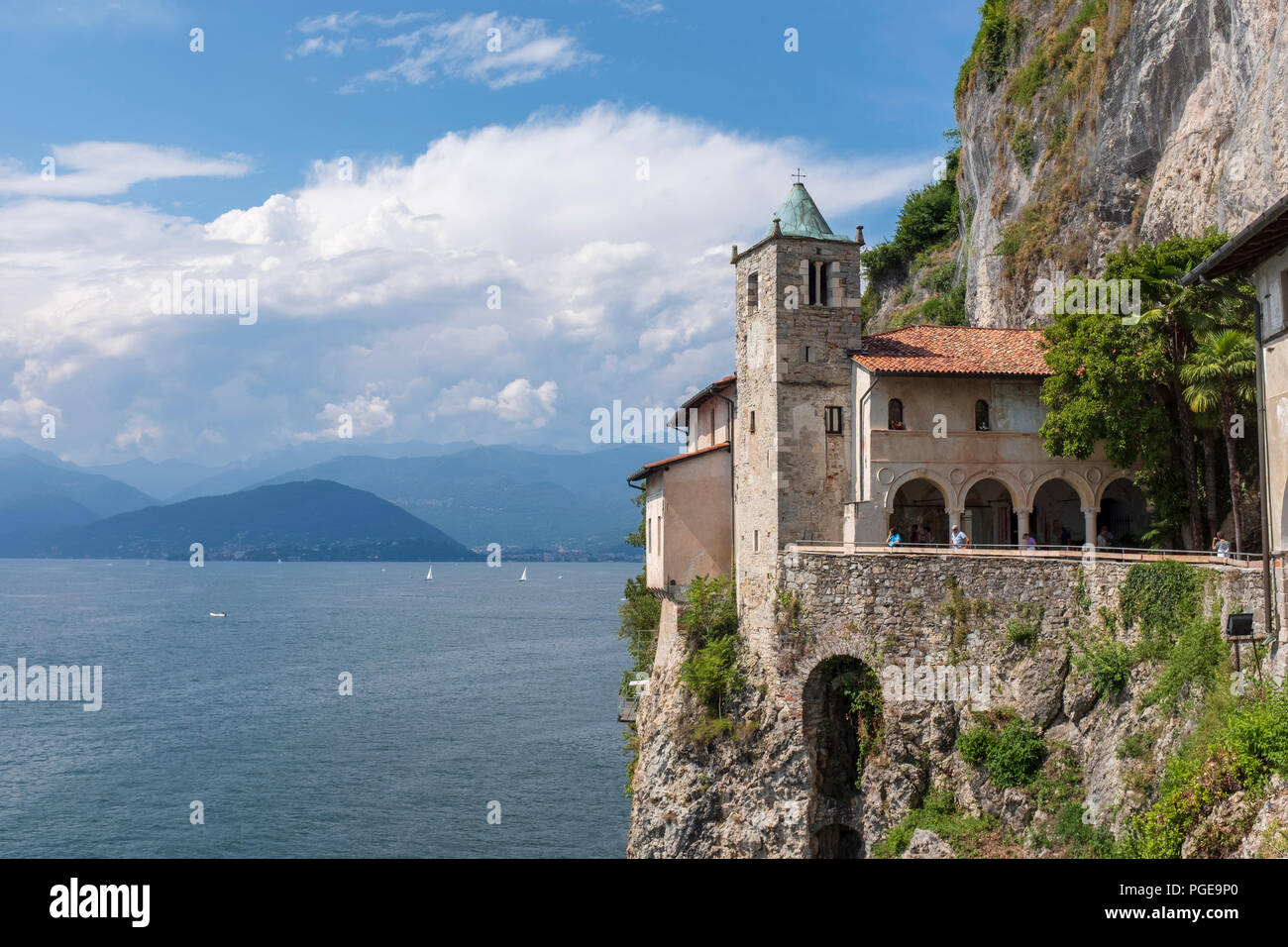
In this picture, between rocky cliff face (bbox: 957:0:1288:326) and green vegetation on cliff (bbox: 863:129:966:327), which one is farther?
green vegetation on cliff (bbox: 863:129:966:327)

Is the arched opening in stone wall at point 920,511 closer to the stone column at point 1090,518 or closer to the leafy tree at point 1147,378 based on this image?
the stone column at point 1090,518

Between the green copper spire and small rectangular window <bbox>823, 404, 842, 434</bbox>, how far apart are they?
5.98m

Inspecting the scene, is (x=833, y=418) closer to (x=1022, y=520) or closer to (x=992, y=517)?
(x=1022, y=520)

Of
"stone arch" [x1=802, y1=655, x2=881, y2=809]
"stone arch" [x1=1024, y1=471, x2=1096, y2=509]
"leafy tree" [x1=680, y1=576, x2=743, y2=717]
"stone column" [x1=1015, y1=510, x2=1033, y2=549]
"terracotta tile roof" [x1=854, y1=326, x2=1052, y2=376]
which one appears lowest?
"stone arch" [x1=802, y1=655, x2=881, y2=809]

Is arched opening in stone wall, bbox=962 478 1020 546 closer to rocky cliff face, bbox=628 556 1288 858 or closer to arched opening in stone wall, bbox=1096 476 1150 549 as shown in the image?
arched opening in stone wall, bbox=1096 476 1150 549

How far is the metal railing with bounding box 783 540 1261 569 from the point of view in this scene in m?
26.9

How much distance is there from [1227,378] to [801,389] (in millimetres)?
12774

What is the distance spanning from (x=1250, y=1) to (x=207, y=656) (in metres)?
97.5

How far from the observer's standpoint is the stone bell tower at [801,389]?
1401 inches

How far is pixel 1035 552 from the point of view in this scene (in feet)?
101

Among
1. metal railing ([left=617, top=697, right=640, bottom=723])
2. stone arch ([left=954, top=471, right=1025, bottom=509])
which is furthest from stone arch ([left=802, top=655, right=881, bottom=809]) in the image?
metal railing ([left=617, top=697, right=640, bottom=723])
